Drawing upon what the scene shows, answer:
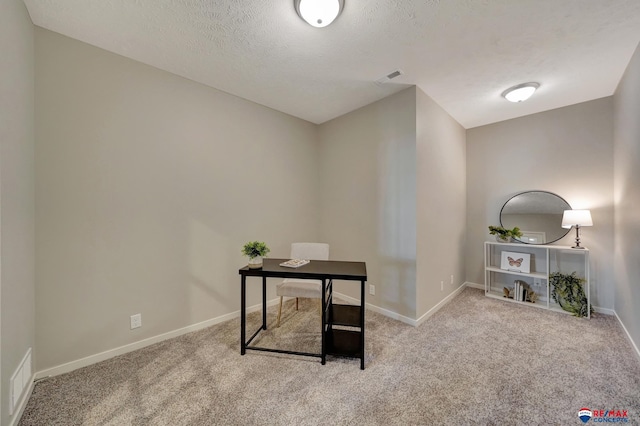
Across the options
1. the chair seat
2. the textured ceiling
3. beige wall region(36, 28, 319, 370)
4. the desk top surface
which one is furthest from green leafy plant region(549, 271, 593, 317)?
beige wall region(36, 28, 319, 370)

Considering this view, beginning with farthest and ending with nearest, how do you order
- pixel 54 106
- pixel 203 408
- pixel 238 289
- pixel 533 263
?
pixel 533 263, pixel 238 289, pixel 54 106, pixel 203 408

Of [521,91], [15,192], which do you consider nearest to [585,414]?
[521,91]

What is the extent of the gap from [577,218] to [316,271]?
10.7 ft

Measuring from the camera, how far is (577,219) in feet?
9.46

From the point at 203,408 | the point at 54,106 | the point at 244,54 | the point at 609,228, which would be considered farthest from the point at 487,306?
the point at 54,106

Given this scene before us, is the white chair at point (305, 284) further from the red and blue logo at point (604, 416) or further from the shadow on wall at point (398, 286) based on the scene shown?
the red and blue logo at point (604, 416)

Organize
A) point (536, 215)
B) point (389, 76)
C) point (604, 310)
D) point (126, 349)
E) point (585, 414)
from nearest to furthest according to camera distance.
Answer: point (585, 414) → point (126, 349) → point (389, 76) → point (604, 310) → point (536, 215)

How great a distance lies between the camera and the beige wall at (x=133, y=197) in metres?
1.84

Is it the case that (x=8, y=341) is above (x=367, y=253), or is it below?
below

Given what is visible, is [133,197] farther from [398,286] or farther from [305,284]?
[398,286]

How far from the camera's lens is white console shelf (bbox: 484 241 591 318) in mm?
3072

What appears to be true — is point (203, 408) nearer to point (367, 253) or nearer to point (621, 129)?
point (367, 253)

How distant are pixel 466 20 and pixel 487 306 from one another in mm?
3227

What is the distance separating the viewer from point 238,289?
2.86 metres
